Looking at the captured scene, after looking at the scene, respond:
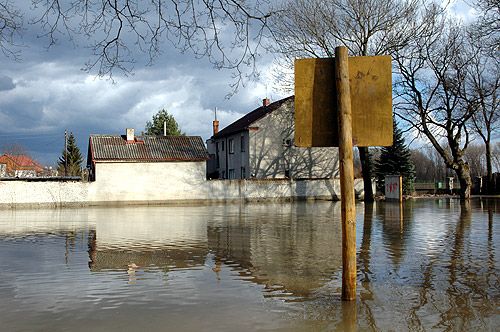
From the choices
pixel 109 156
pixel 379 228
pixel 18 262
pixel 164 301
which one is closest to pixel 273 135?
pixel 109 156

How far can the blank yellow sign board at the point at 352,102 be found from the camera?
6559 millimetres

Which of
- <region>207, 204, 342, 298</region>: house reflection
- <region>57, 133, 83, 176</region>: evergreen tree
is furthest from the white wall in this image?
<region>57, 133, 83, 176</region>: evergreen tree

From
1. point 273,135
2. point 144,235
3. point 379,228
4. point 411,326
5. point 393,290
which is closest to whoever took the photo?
point 411,326

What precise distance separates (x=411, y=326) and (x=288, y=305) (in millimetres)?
1592

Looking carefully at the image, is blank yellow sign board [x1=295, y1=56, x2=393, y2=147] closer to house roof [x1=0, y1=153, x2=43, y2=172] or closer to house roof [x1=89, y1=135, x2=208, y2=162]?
house roof [x1=89, y1=135, x2=208, y2=162]

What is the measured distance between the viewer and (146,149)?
41.9 metres

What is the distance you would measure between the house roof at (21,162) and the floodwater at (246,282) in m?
70.2

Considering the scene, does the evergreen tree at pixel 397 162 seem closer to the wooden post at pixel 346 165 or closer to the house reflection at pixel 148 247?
the house reflection at pixel 148 247

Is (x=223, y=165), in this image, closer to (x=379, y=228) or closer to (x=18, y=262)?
(x=379, y=228)

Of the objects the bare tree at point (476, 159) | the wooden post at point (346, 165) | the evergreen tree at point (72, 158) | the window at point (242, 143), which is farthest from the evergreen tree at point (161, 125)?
the wooden post at point (346, 165)

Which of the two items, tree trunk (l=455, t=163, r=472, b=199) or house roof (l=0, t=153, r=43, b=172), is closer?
tree trunk (l=455, t=163, r=472, b=199)

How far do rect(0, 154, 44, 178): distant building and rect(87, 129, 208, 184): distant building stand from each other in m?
32.8

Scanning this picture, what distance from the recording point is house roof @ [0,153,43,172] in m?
80.2

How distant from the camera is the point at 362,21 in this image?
117 ft
